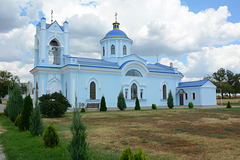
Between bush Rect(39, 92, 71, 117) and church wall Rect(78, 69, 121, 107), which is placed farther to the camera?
church wall Rect(78, 69, 121, 107)

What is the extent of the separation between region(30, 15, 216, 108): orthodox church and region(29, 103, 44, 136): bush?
1642 centimetres

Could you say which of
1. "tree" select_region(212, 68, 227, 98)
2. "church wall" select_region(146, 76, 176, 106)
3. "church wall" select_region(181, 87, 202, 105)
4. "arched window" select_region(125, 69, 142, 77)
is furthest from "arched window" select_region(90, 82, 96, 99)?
"tree" select_region(212, 68, 227, 98)

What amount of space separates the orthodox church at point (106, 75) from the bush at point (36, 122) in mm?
16422

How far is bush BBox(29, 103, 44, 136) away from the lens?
8719mm

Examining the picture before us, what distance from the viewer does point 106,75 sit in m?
28.4

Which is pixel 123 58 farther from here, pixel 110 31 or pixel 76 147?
pixel 76 147

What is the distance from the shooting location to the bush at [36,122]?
8.72 meters

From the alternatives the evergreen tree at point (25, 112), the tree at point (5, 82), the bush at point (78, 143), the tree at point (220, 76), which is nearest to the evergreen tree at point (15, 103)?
the evergreen tree at point (25, 112)

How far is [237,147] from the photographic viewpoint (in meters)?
6.78

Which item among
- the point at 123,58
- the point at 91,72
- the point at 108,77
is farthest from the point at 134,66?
the point at 91,72

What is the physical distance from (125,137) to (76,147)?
422 cm

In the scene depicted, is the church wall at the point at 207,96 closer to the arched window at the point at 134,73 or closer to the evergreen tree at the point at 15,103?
the arched window at the point at 134,73

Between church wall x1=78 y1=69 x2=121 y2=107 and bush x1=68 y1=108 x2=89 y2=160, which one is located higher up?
church wall x1=78 y1=69 x2=121 y2=107

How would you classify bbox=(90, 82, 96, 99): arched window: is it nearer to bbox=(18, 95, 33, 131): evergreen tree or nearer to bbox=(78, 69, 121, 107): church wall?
bbox=(78, 69, 121, 107): church wall
